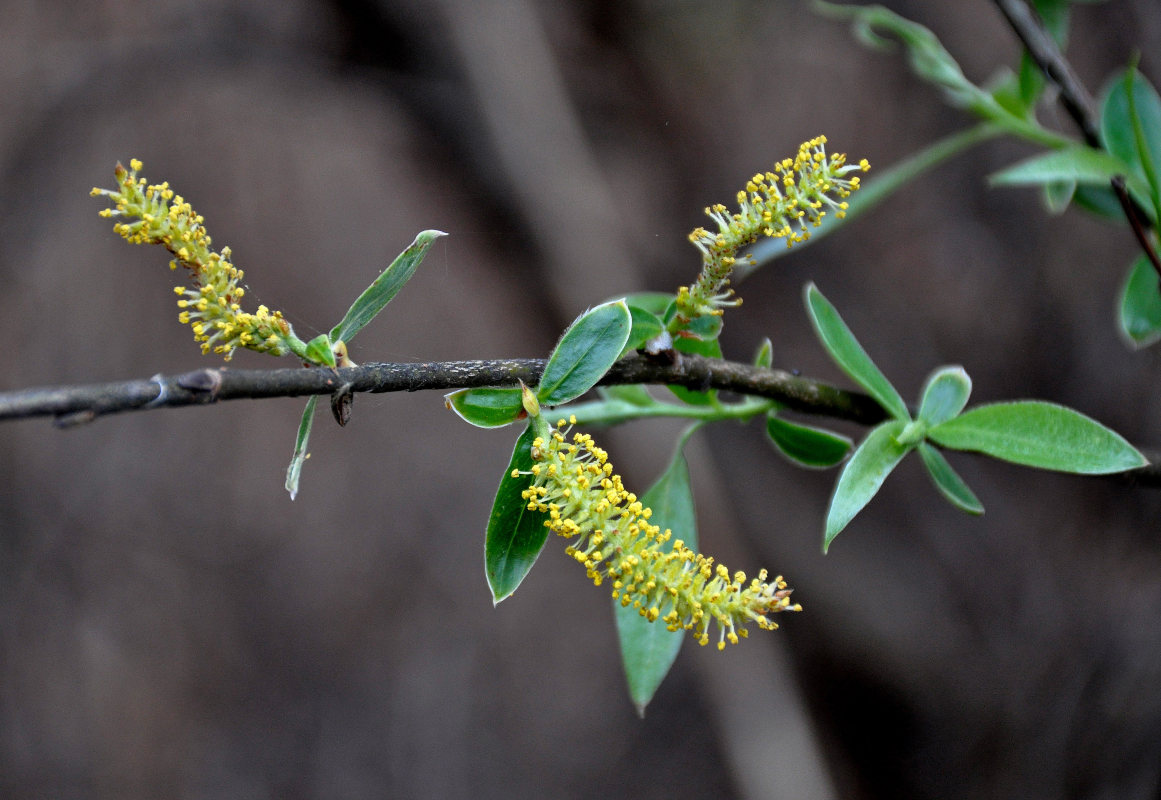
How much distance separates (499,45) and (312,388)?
1923 mm

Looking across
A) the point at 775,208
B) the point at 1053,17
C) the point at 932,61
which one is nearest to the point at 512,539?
the point at 775,208

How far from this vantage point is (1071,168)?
82cm

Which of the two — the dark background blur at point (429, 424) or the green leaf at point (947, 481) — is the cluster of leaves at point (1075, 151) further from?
the dark background blur at point (429, 424)

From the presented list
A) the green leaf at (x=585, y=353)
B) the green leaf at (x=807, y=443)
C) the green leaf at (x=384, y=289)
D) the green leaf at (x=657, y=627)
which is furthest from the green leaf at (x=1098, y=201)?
the green leaf at (x=384, y=289)

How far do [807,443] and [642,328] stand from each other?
0.88 ft

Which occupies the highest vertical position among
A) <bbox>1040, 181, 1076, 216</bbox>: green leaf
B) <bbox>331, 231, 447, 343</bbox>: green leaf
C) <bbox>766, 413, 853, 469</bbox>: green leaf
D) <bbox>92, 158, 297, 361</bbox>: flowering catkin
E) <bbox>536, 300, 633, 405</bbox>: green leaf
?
<bbox>92, 158, 297, 361</bbox>: flowering catkin

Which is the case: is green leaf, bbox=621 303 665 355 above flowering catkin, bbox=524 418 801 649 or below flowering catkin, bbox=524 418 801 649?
above

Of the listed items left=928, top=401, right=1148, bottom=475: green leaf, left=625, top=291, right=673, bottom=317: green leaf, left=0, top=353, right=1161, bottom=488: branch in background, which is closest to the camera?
left=0, top=353, right=1161, bottom=488: branch in background

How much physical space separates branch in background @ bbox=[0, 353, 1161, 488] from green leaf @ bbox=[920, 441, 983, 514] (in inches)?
2.4

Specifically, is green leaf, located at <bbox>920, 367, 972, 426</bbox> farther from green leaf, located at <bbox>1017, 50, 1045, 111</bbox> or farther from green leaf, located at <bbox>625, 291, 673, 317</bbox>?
green leaf, located at <bbox>1017, 50, 1045, 111</bbox>

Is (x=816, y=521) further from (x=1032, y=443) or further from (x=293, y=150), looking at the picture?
(x=293, y=150)

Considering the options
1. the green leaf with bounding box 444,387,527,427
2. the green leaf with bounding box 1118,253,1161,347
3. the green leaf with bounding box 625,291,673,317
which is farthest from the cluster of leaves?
the green leaf with bounding box 444,387,527,427

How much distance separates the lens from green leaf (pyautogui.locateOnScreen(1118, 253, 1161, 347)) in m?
0.93

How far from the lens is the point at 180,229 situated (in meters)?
0.55
